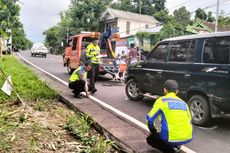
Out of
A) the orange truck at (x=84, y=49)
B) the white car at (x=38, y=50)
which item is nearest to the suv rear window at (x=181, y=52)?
the orange truck at (x=84, y=49)

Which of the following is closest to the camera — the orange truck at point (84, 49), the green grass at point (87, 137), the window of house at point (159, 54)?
the green grass at point (87, 137)

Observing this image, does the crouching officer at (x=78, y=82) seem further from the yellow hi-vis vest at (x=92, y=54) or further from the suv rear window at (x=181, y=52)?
the suv rear window at (x=181, y=52)

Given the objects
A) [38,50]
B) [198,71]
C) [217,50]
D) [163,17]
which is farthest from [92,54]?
[163,17]

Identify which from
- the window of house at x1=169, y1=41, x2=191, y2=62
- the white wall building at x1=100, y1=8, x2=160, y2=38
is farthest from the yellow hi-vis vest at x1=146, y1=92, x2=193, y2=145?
the white wall building at x1=100, y1=8, x2=160, y2=38

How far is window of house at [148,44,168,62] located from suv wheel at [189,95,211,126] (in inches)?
60.9

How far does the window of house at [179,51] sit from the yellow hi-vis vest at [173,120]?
2891 mm

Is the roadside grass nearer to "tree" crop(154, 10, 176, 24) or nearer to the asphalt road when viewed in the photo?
the asphalt road

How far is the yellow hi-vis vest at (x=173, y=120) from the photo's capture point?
4.38m

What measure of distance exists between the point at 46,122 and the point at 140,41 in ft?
118

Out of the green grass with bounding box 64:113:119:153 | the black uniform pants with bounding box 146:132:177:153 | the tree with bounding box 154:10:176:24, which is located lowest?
the green grass with bounding box 64:113:119:153

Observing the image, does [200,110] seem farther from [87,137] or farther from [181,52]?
[87,137]

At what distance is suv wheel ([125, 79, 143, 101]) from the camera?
Answer: 910cm

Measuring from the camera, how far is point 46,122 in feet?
19.7

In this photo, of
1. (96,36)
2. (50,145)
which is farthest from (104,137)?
(96,36)
